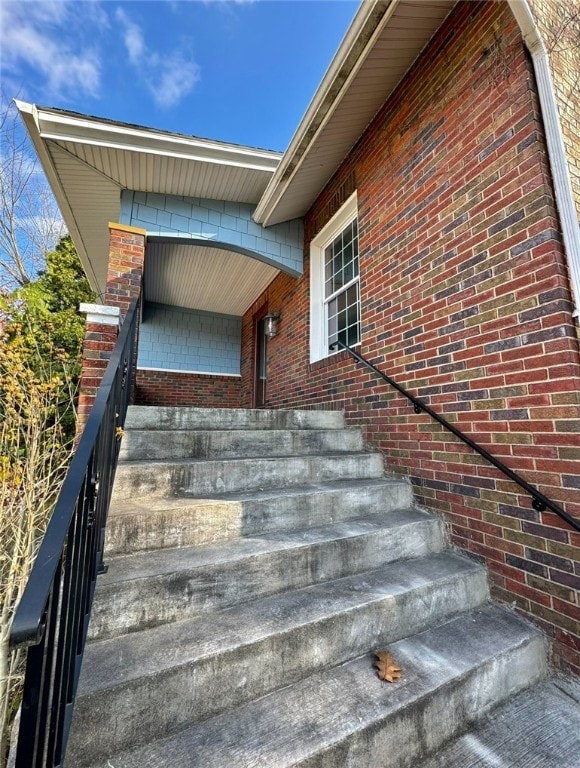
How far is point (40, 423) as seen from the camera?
306 centimetres

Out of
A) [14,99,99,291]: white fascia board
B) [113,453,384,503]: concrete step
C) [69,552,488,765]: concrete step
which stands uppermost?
[14,99,99,291]: white fascia board

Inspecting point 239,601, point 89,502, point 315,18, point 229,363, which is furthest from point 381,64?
point 229,363

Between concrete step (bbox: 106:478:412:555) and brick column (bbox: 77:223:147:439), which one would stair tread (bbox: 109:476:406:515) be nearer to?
concrete step (bbox: 106:478:412:555)

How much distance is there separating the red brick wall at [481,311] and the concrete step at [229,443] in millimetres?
461

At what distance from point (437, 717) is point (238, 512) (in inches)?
50.8

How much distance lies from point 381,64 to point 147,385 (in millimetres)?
6300

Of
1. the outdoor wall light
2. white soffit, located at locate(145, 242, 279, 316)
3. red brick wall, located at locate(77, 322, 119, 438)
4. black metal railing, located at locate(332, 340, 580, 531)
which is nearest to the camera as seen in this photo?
black metal railing, located at locate(332, 340, 580, 531)

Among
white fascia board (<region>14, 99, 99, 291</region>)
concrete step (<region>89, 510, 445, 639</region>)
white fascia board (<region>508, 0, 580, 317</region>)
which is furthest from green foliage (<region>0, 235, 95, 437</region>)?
white fascia board (<region>508, 0, 580, 317</region>)

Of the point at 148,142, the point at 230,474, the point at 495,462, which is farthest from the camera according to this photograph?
the point at 148,142

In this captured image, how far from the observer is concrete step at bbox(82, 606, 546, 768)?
1190 mm

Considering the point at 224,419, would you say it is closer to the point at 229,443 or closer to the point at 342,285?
the point at 229,443

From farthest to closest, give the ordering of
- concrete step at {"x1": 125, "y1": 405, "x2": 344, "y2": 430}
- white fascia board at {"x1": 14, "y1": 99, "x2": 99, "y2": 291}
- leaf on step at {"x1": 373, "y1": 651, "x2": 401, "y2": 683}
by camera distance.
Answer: white fascia board at {"x1": 14, "y1": 99, "x2": 99, "y2": 291}, concrete step at {"x1": 125, "y1": 405, "x2": 344, "y2": 430}, leaf on step at {"x1": 373, "y1": 651, "x2": 401, "y2": 683}

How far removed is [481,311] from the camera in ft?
7.43

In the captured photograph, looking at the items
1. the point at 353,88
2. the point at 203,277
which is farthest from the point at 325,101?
the point at 203,277
